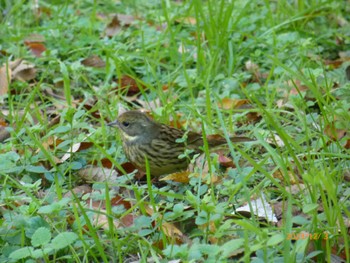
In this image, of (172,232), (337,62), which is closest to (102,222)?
(172,232)

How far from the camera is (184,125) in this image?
19.7 feet

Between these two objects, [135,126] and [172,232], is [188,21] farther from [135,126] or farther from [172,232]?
[172,232]

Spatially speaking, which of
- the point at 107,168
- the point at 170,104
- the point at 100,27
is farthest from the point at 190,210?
the point at 100,27

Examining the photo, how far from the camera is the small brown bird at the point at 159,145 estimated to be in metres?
5.37

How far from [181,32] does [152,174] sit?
2.46m

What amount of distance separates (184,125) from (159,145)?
0.61m

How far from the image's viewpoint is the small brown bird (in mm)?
5371

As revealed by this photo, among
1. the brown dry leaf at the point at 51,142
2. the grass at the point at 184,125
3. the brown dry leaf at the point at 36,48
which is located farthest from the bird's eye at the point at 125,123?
the brown dry leaf at the point at 36,48

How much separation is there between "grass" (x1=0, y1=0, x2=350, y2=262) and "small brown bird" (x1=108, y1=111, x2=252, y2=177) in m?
0.14

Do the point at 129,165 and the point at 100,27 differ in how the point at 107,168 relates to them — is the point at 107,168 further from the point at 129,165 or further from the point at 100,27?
the point at 100,27

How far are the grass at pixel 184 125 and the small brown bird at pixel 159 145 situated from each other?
0.48ft

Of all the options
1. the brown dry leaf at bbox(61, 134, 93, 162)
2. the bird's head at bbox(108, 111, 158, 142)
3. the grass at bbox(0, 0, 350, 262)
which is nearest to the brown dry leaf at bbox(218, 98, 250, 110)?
the grass at bbox(0, 0, 350, 262)

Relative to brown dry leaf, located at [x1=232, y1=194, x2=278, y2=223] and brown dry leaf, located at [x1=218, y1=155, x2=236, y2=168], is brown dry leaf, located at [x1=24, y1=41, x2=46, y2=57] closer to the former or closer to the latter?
brown dry leaf, located at [x1=218, y1=155, x2=236, y2=168]

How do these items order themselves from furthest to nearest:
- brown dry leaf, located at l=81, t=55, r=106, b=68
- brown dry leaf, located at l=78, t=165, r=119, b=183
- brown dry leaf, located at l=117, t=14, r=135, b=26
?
brown dry leaf, located at l=117, t=14, r=135, b=26, brown dry leaf, located at l=81, t=55, r=106, b=68, brown dry leaf, located at l=78, t=165, r=119, b=183
